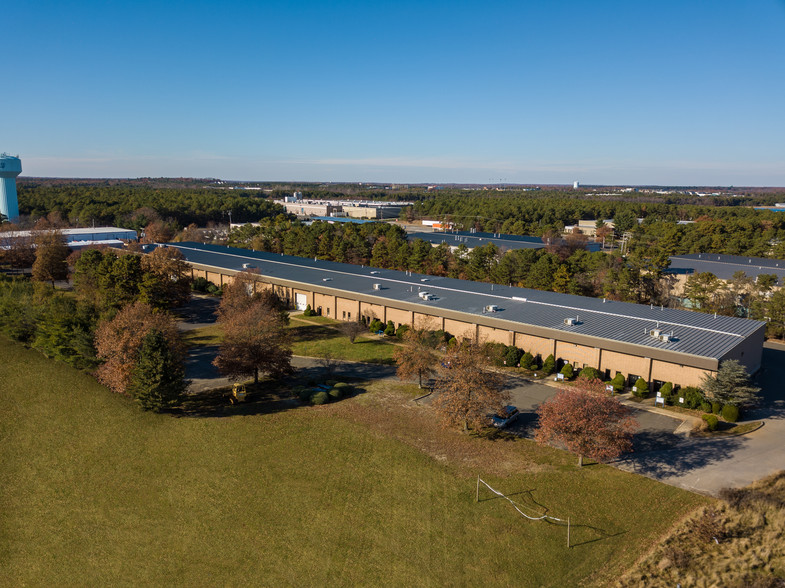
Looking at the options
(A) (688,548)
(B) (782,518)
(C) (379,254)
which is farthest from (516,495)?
(C) (379,254)

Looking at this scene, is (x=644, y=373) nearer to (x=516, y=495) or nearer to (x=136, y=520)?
(x=516, y=495)

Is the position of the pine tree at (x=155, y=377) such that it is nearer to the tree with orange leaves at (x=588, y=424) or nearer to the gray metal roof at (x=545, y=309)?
the tree with orange leaves at (x=588, y=424)

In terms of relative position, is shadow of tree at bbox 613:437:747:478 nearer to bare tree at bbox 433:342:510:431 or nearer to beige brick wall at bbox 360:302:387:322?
bare tree at bbox 433:342:510:431

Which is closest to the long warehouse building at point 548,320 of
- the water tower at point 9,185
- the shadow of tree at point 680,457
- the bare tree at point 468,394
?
the shadow of tree at point 680,457

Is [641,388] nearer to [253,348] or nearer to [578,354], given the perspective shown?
[578,354]

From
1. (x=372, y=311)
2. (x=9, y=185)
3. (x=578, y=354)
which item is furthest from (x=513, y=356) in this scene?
(x=9, y=185)

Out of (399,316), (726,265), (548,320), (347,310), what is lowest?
(347,310)
